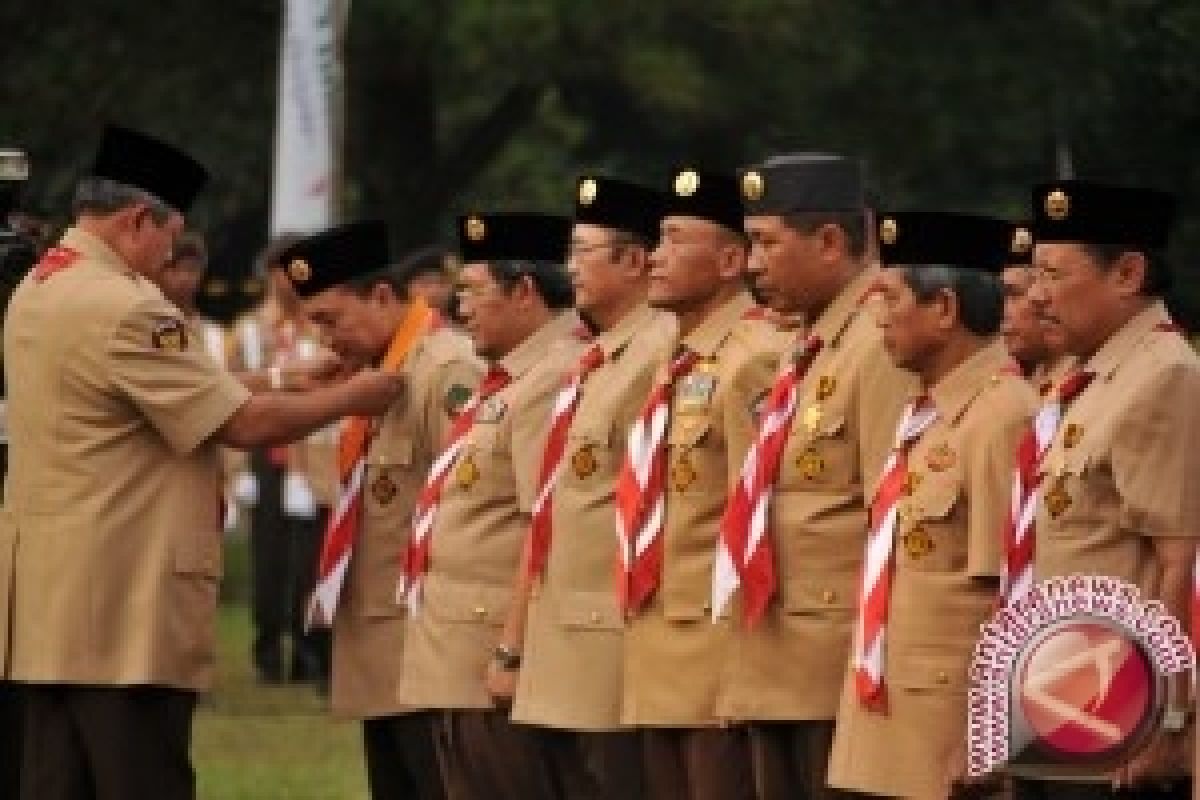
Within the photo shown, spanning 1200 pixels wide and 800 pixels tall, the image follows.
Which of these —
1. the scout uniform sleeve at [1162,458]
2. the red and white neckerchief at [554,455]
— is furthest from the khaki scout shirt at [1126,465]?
the red and white neckerchief at [554,455]

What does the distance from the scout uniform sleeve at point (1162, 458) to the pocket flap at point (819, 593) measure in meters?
1.43

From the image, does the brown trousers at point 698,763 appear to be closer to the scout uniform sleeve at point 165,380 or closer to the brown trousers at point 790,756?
the brown trousers at point 790,756

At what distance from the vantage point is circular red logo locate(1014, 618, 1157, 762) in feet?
35.1

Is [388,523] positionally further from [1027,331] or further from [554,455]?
[1027,331]

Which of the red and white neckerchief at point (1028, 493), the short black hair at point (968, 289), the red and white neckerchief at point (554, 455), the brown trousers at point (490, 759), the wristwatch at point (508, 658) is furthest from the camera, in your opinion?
the brown trousers at point (490, 759)

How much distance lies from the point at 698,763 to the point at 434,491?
1.77 meters

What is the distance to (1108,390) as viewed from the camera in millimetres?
11297

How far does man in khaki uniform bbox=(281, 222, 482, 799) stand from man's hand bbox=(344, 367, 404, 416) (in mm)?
187

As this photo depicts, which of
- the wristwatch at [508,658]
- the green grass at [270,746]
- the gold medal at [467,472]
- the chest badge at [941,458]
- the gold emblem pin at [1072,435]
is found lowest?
the green grass at [270,746]

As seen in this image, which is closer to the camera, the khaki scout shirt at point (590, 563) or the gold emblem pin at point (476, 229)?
the khaki scout shirt at point (590, 563)

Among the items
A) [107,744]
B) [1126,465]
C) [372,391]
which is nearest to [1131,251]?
[1126,465]

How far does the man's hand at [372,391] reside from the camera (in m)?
14.3

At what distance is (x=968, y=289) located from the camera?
480 inches

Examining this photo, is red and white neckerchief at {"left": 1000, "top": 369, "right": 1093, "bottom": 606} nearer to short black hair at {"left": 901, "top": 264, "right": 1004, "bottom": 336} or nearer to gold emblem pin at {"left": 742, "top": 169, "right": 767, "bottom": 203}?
short black hair at {"left": 901, "top": 264, "right": 1004, "bottom": 336}
